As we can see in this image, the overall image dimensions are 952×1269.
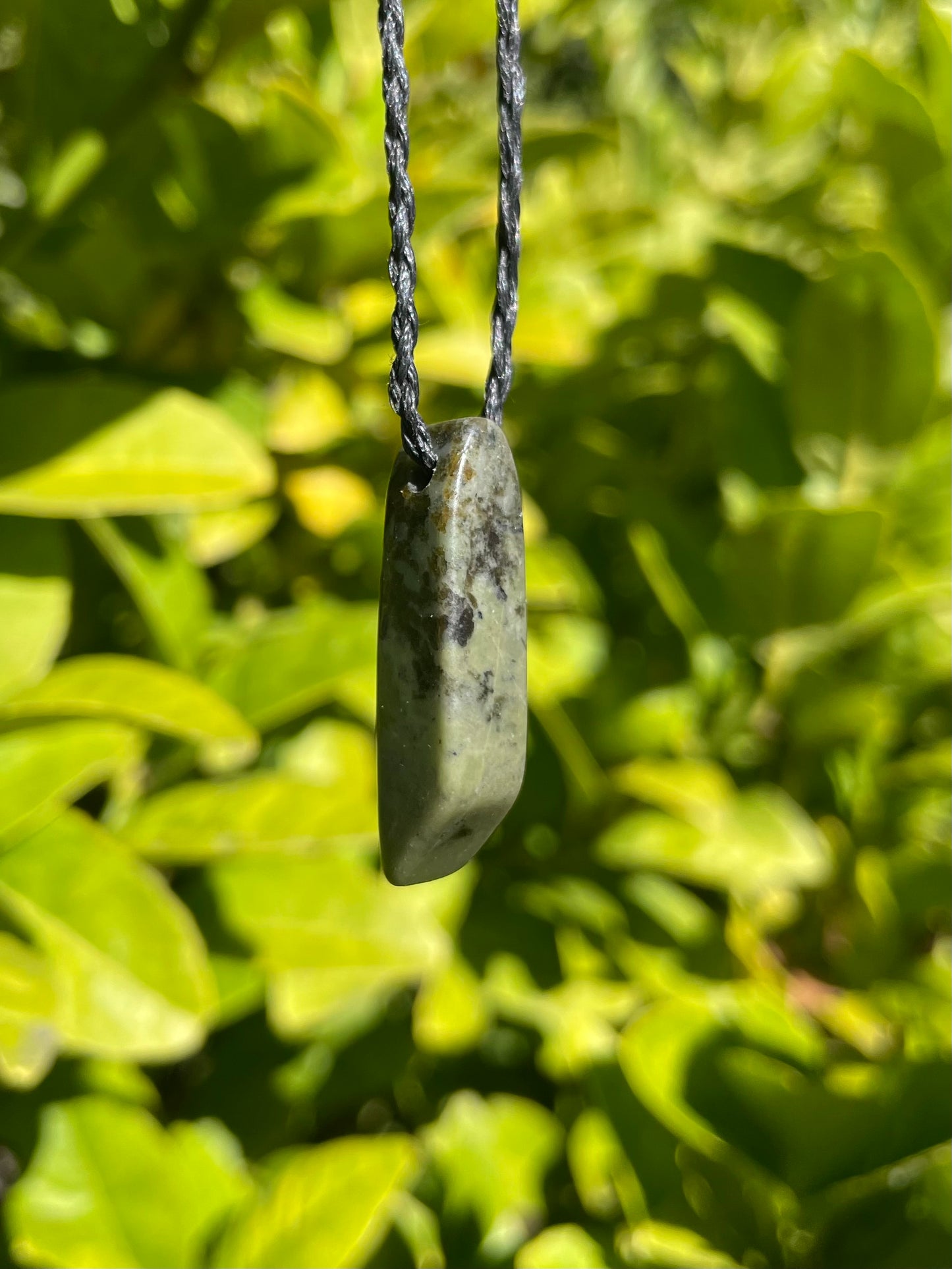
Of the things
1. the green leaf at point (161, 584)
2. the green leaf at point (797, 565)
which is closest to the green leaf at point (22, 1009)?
the green leaf at point (161, 584)

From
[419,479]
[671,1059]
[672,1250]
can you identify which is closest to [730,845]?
[671,1059]

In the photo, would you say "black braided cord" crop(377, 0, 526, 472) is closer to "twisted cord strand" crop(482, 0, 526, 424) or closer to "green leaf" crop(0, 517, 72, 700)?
"twisted cord strand" crop(482, 0, 526, 424)

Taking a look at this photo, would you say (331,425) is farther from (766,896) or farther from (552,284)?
(766,896)

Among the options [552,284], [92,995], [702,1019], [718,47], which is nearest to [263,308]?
[552,284]

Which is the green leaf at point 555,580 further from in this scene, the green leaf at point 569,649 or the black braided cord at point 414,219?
the black braided cord at point 414,219

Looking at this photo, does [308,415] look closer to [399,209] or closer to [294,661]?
[294,661]

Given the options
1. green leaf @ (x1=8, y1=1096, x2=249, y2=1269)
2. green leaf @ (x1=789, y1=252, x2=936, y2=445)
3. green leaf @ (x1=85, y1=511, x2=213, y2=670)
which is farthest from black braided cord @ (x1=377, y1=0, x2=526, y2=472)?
Answer: green leaf @ (x1=8, y1=1096, x2=249, y2=1269)
